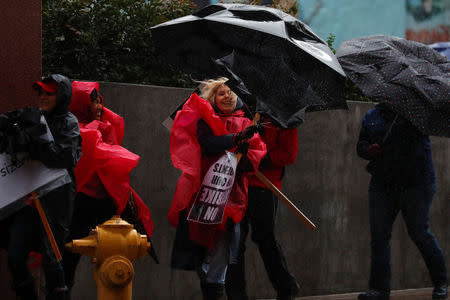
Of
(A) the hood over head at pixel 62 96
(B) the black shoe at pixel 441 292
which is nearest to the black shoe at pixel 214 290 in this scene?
(A) the hood over head at pixel 62 96

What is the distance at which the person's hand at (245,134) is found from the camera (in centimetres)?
620

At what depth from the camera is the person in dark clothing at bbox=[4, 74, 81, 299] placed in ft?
18.7

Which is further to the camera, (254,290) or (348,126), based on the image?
(348,126)

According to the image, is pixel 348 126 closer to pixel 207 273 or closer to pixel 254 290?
pixel 254 290

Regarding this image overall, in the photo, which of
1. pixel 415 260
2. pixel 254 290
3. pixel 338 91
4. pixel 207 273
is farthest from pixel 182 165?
pixel 415 260

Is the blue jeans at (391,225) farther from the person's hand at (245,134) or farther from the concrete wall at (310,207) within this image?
the person's hand at (245,134)

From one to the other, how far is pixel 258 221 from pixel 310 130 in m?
2.13

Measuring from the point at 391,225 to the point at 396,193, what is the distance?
0.94 feet

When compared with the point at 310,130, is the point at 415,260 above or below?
Result: below

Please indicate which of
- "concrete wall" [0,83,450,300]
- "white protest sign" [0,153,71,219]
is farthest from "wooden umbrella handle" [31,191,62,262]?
"concrete wall" [0,83,450,300]

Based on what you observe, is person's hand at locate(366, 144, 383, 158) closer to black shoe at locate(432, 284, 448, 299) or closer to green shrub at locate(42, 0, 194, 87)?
black shoe at locate(432, 284, 448, 299)

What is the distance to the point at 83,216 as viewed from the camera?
21.1 ft

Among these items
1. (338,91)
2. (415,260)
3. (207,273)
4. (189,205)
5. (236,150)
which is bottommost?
(415,260)

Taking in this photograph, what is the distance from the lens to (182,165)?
645 centimetres
